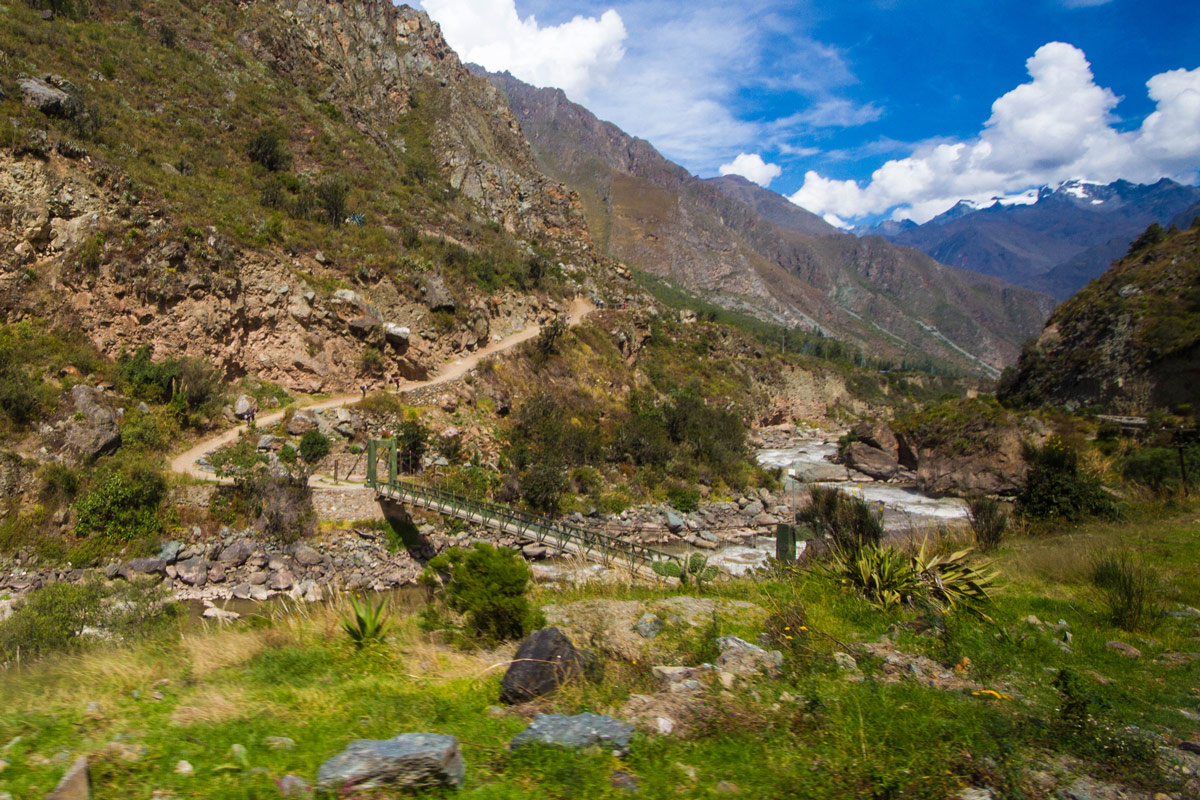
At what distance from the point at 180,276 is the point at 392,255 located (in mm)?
9164

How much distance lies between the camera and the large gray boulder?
277cm

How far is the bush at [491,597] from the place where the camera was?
18.6 feet

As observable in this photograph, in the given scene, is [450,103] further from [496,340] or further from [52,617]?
[52,617]

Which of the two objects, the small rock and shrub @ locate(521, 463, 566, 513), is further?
shrub @ locate(521, 463, 566, 513)

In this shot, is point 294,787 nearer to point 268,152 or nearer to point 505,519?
point 505,519

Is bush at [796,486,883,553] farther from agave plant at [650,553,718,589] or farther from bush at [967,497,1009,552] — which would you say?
agave plant at [650,553,718,589]

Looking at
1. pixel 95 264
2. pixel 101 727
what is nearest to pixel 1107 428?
pixel 101 727

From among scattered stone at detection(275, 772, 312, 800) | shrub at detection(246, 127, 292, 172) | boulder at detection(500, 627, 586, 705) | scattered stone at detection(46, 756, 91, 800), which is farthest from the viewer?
shrub at detection(246, 127, 292, 172)

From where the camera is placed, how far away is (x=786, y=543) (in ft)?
26.6

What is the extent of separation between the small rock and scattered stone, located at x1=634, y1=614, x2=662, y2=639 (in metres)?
4.18

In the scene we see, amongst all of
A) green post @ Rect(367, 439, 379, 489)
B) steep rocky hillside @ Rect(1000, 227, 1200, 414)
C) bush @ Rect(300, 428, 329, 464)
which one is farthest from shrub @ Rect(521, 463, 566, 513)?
steep rocky hillside @ Rect(1000, 227, 1200, 414)

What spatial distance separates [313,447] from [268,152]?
695 inches

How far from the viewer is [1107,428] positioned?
23859mm

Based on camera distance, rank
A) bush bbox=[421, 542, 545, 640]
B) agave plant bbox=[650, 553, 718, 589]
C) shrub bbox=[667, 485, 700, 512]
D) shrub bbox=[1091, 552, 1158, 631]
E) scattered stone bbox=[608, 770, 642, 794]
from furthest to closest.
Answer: shrub bbox=[667, 485, 700, 512], agave plant bbox=[650, 553, 718, 589], bush bbox=[421, 542, 545, 640], shrub bbox=[1091, 552, 1158, 631], scattered stone bbox=[608, 770, 642, 794]
